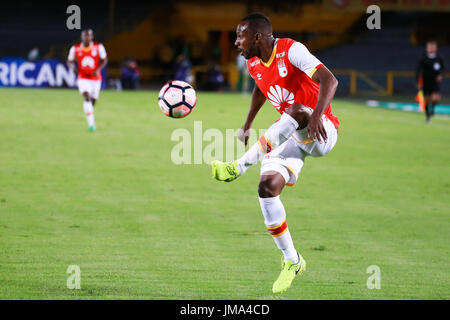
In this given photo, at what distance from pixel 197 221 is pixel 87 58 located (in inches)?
433

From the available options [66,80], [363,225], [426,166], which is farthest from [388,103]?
[363,225]

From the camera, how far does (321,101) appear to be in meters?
6.24

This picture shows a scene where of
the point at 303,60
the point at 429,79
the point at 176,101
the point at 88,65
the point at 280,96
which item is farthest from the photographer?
the point at 429,79

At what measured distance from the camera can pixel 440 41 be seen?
47500mm

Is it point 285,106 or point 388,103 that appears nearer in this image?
point 285,106

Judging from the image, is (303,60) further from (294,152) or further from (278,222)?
(278,222)

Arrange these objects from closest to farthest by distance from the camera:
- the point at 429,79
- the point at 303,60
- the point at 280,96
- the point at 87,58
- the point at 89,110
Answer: the point at 303,60
the point at 280,96
the point at 89,110
the point at 87,58
the point at 429,79

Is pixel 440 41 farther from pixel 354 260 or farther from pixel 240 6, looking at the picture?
pixel 354 260

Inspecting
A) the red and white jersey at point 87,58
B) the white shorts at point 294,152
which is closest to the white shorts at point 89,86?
the red and white jersey at point 87,58

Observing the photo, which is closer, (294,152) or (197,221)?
(294,152)

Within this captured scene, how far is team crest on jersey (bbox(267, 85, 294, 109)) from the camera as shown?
6.84m

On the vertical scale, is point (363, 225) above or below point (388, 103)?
above

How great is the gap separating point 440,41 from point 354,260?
42.5 m

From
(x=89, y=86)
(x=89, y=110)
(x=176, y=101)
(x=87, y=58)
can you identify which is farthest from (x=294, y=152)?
(x=87, y=58)
